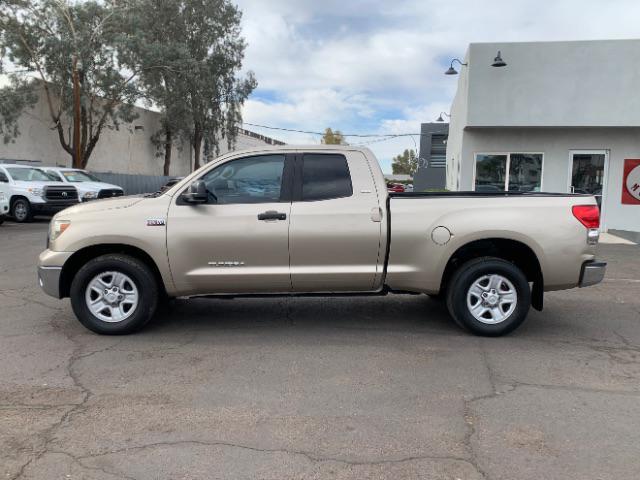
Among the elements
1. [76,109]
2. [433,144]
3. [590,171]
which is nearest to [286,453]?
[590,171]

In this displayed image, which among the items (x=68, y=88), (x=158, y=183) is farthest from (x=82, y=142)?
(x=158, y=183)

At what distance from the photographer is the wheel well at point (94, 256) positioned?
544 centimetres

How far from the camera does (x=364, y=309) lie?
662 cm

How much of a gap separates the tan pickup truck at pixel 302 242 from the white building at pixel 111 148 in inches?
857

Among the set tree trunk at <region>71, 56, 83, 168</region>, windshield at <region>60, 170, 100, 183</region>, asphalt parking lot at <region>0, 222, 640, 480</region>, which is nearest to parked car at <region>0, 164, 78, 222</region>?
windshield at <region>60, 170, 100, 183</region>

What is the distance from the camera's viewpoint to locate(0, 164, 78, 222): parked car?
17.0 meters

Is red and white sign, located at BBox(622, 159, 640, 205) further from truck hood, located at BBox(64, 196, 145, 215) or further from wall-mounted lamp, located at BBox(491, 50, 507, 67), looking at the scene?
truck hood, located at BBox(64, 196, 145, 215)

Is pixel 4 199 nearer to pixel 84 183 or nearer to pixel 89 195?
pixel 89 195

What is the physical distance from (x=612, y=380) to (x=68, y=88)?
27.0 meters

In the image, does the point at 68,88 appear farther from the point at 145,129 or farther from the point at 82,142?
the point at 145,129

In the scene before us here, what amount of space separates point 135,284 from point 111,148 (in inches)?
1179

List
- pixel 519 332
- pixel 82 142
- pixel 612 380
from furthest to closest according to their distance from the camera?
pixel 82 142 < pixel 519 332 < pixel 612 380

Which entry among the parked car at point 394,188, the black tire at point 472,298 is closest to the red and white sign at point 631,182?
the parked car at point 394,188

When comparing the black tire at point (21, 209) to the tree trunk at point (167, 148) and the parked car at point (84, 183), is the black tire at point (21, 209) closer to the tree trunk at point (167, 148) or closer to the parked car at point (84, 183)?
the parked car at point (84, 183)
